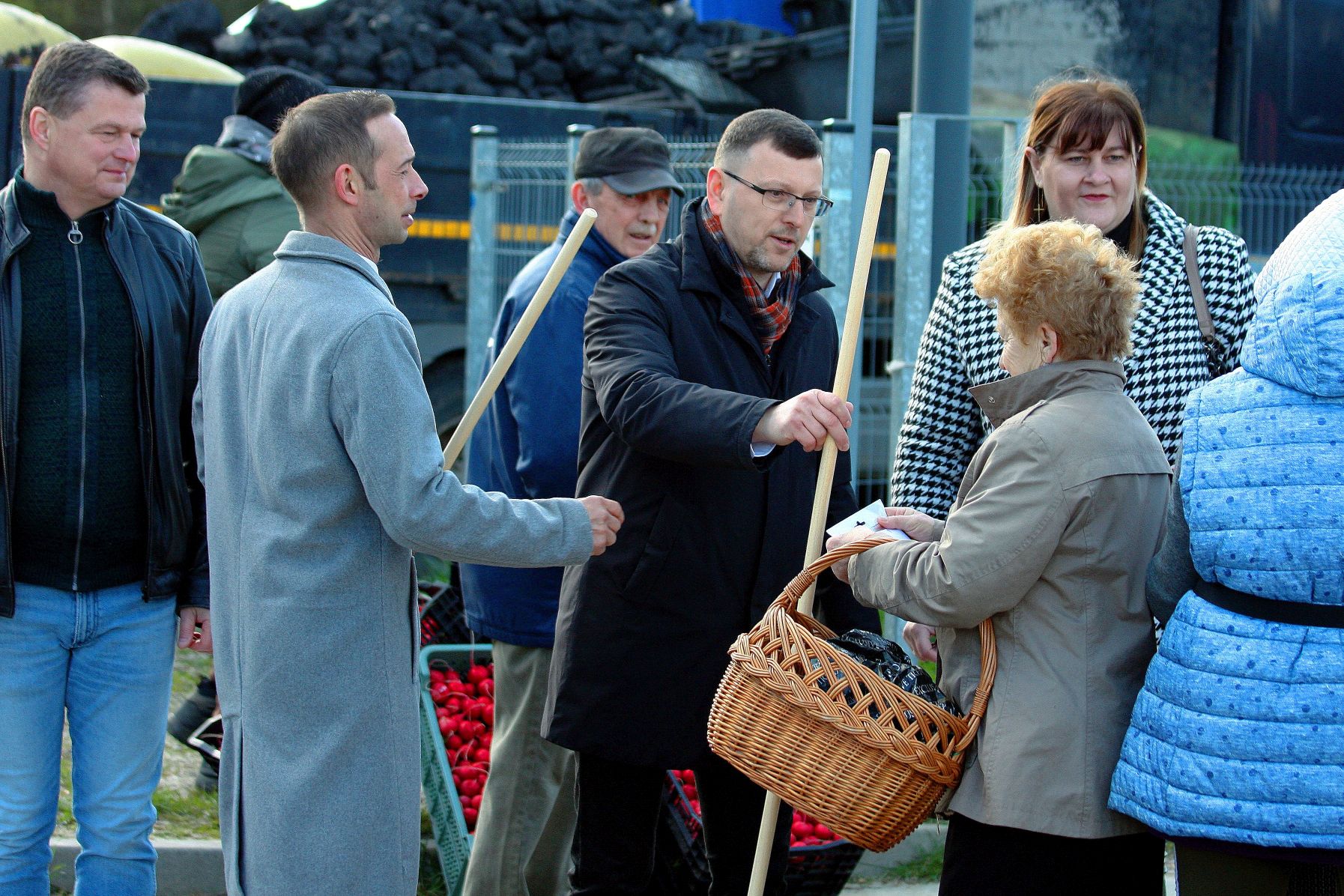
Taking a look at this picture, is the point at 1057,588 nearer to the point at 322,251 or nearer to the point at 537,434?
the point at 322,251

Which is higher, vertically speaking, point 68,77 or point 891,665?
point 68,77

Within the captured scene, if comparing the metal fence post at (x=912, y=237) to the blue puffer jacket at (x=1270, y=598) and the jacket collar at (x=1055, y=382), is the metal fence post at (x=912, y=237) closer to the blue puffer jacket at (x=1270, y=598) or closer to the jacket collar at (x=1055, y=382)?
the jacket collar at (x=1055, y=382)

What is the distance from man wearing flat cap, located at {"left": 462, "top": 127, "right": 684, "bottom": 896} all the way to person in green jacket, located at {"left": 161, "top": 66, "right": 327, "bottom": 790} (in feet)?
3.90

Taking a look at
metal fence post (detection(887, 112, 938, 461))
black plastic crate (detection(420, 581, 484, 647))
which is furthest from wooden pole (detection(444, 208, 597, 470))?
metal fence post (detection(887, 112, 938, 461))

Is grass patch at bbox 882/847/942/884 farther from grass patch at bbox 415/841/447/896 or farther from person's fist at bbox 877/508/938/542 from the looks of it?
person's fist at bbox 877/508/938/542

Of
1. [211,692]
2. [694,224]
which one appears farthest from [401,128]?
[211,692]

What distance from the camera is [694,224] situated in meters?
3.05

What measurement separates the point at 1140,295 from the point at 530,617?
1.67 metres

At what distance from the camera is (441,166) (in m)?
7.01

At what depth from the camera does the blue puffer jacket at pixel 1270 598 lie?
2164 millimetres

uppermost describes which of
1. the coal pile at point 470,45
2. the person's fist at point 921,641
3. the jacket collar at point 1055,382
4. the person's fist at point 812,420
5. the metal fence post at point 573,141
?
the coal pile at point 470,45

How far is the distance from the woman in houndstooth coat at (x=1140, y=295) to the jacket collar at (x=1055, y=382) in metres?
0.46

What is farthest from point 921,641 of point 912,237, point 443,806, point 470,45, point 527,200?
point 470,45

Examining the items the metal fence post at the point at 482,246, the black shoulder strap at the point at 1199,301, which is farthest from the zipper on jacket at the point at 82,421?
the metal fence post at the point at 482,246
